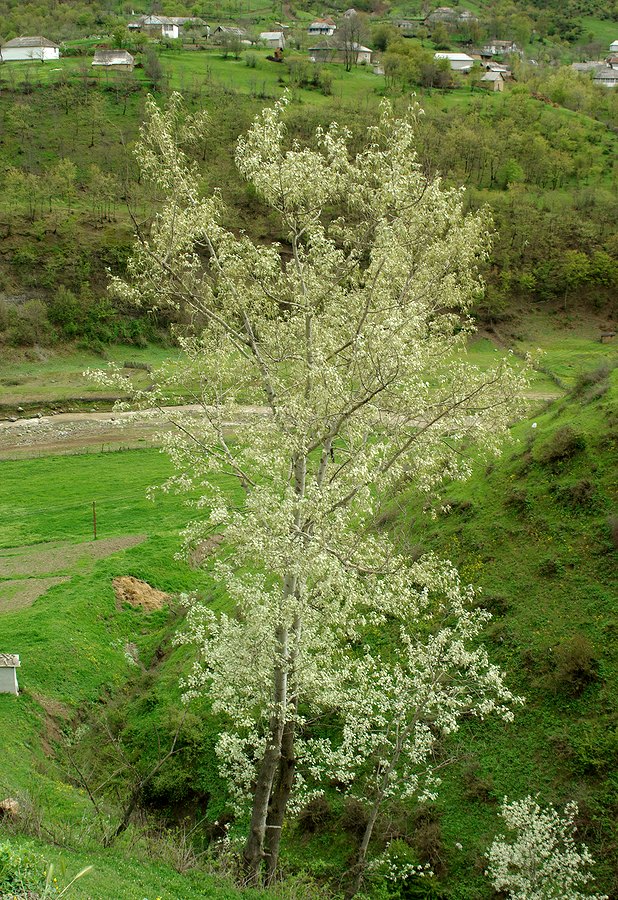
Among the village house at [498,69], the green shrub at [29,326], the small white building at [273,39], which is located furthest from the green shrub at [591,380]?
the small white building at [273,39]

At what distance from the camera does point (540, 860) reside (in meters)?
13.4

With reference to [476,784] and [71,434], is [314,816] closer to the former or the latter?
[476,784]

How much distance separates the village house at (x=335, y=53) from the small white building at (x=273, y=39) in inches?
379

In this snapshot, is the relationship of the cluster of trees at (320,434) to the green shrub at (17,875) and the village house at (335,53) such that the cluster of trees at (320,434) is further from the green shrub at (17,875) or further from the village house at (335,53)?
the village house at (335,53)

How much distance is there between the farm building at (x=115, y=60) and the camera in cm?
12888

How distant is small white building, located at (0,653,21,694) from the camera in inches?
837

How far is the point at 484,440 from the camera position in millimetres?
15578

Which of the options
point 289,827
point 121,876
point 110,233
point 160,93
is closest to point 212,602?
point 289,827

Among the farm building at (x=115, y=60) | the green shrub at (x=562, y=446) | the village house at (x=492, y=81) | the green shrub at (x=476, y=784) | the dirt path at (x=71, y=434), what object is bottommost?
the dirt path at (x=71, y=434)

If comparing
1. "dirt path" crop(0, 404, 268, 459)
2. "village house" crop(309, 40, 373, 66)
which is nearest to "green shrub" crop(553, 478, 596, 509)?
"dirt path" crop(0, 404, 268, 459)

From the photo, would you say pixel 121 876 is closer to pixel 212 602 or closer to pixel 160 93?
pixel 212 602

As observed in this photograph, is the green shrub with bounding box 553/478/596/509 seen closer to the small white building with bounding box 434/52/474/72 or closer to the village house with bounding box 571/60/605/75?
the small white building with bounding box 434/52/474/72

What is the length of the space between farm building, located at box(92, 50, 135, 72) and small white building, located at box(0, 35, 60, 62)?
15.3 metres

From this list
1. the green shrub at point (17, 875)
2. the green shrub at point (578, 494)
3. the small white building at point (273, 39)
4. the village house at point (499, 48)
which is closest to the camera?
the green shrub at point (17, 875)
